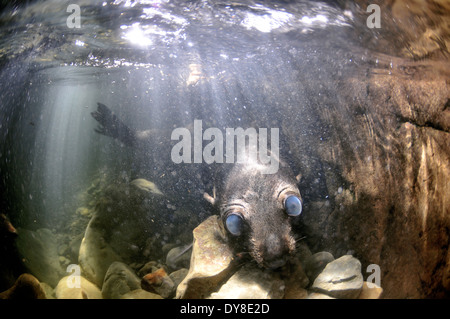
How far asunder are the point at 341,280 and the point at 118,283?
3317 mm

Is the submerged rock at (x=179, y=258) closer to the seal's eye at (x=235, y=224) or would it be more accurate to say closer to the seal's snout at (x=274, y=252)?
the seal's eye at (x=235, y=224)

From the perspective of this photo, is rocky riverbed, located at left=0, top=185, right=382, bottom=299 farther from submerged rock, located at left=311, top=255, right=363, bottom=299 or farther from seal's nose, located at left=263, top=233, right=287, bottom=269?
seal's nose, located at left=263, top=233, right=287, bottom=269

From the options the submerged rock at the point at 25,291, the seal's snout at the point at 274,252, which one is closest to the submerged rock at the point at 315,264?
the seal's snout at the point at 274,252

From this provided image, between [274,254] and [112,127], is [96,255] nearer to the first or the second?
[274,254]

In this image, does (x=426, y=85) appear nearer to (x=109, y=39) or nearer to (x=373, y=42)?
(x=373, y=42)

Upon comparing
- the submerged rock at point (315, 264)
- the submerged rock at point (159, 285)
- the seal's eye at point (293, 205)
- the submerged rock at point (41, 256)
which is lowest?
the submerged rock at point (41, 256)

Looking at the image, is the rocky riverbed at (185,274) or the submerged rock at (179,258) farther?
the submerged rock at (179,258)

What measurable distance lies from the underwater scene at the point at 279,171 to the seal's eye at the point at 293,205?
0.02 m

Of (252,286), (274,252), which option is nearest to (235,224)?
(274,252)

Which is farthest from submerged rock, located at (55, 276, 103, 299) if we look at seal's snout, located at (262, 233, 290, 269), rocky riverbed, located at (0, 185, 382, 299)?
seal's snout, located at (262, 233, 290, 269)

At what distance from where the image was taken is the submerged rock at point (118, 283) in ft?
11.0

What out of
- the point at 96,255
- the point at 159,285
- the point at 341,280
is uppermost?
the point at 341,280

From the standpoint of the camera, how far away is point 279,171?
4.09 metres
